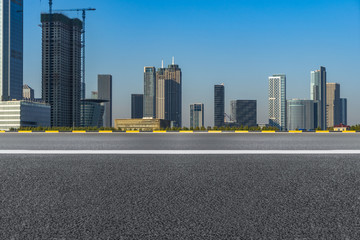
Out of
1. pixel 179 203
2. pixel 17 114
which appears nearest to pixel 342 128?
pixel 179 203

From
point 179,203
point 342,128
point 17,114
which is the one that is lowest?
point 342,128

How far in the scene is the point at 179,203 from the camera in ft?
11.3

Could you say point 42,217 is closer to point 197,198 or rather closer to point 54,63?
point 197,198

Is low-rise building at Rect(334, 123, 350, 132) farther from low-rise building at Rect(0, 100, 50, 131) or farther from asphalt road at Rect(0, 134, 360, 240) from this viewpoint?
low-rise building at Rect(0, 100, 50, 131)

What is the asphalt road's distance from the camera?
2658 mm

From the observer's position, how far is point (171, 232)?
263 centimetres

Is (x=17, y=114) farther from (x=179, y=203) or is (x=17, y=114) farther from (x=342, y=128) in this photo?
(x=179, y=203)

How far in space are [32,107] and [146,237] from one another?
170482mm

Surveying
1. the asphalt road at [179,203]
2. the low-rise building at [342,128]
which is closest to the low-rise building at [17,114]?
the low-rise building at [342,128]

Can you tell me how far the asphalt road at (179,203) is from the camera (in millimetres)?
2658

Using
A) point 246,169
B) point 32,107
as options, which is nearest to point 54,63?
point 32,107

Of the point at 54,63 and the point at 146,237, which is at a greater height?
the point at 54,63

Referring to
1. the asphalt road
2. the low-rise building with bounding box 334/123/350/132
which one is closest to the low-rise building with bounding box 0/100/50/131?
the low-rise building with bounding box 334/123/350/132

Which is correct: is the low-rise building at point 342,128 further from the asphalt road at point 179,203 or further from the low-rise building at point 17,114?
the low-rise building at point 17,114
